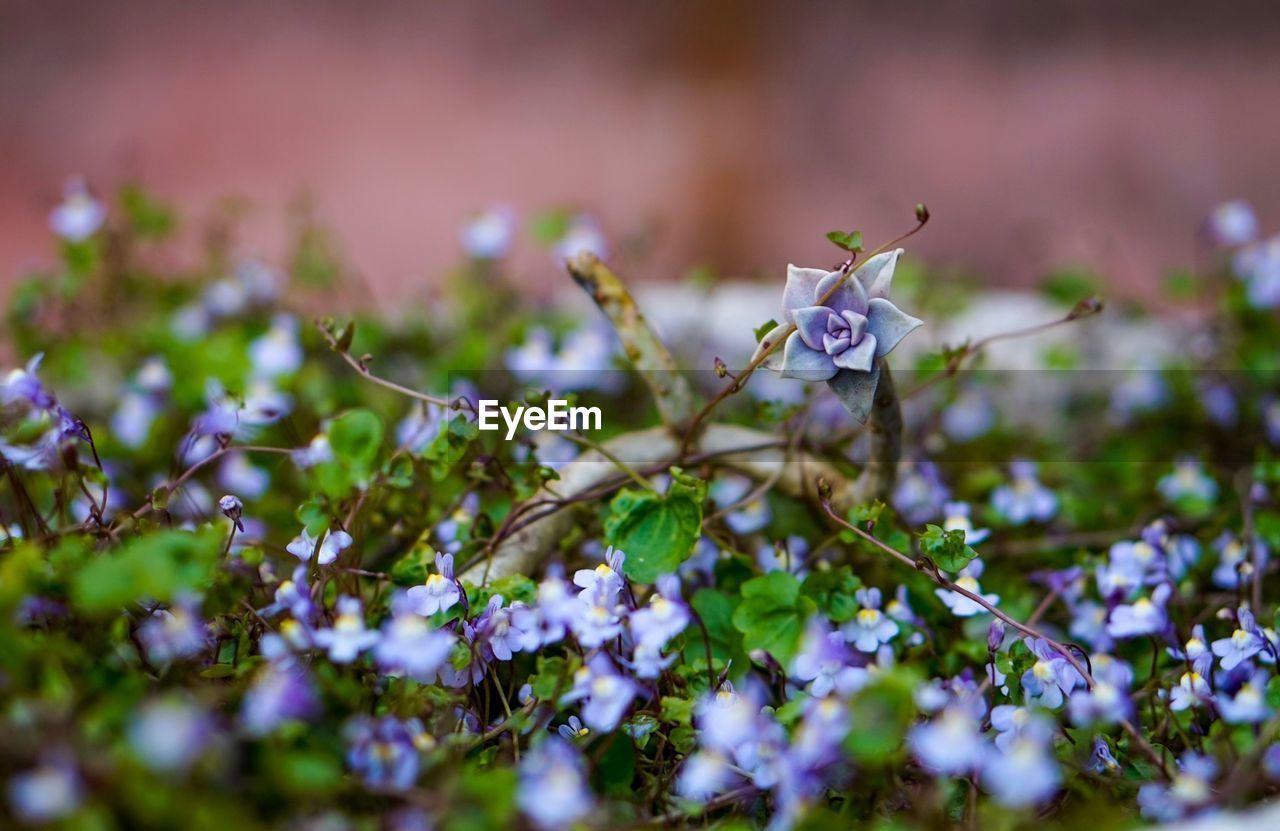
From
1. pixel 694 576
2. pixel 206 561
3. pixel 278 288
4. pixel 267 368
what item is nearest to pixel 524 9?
pixel 278 288

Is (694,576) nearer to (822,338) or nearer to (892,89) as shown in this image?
(822,338)

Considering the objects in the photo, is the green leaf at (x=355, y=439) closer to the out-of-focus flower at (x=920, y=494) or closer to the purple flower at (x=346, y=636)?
A: the purple flower at (x=346, y=636)

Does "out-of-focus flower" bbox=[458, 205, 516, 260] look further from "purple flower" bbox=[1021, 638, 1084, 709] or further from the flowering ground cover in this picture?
"purple flower" bbox=[1021, 638, 1084, 709]

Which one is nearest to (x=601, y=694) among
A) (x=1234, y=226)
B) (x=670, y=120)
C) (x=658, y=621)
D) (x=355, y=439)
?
(x=658, y=621)

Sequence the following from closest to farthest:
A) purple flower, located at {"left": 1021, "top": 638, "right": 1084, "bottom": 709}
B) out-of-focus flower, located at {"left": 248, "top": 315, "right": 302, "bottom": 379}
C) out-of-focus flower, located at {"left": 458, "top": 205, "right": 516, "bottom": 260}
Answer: purple flower, located at {"left": 1021, "top": 638, "right": 1084, "bottom": 709}, out-of-focus flower, located at {"left": 248, "top": 315, "right": 302, "bottom": 379}, out-of-focus flower, located at {"left": 458, "top": 205, "right": 516, "bottom": 260}

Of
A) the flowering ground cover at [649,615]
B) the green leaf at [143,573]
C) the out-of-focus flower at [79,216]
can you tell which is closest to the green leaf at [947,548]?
the flowering ground cover at [649,615]

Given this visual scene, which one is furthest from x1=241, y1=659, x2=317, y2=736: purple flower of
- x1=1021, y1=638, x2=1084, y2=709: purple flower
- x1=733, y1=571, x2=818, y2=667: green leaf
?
x1=1021, y1=638, x2=1084, y2=709: purple flower

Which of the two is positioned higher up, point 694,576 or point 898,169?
point 898,169
